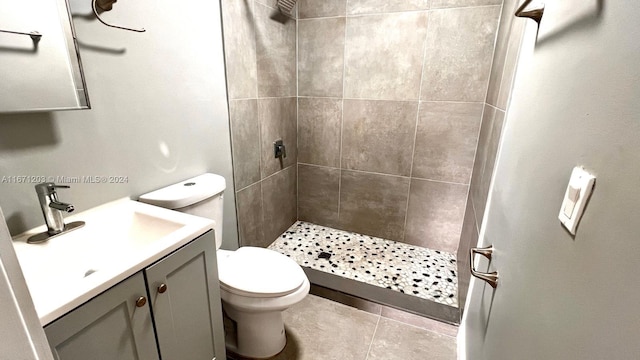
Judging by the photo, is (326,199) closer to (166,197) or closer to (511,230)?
(166,197)

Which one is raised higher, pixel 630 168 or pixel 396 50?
pixel 396 50

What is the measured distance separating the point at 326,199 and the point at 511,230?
1942 millimetres

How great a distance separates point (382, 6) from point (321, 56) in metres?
0.56

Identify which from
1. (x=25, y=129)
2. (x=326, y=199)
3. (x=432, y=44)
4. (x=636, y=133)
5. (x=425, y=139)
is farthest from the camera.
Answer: (x=326, y=199)

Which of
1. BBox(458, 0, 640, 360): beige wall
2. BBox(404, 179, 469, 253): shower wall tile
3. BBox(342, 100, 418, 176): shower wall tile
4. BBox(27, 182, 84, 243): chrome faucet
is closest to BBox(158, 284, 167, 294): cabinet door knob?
BBox(27, 182, 84, 243): chrome faucet

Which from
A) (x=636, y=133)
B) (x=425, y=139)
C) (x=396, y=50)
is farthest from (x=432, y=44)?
(x=636, y=133)

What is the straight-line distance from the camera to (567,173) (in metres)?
0.51

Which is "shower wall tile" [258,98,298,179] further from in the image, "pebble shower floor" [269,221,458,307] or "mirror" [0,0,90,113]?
"mirror" [0,0,90,113]

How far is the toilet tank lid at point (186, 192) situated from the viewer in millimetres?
1266

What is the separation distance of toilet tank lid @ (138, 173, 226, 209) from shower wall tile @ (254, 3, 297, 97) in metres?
0.77

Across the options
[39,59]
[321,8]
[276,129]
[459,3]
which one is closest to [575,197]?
[39,59]

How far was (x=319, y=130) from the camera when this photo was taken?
2457 mm

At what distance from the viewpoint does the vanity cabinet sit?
2.32ft

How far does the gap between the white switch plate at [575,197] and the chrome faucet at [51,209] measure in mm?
1285
